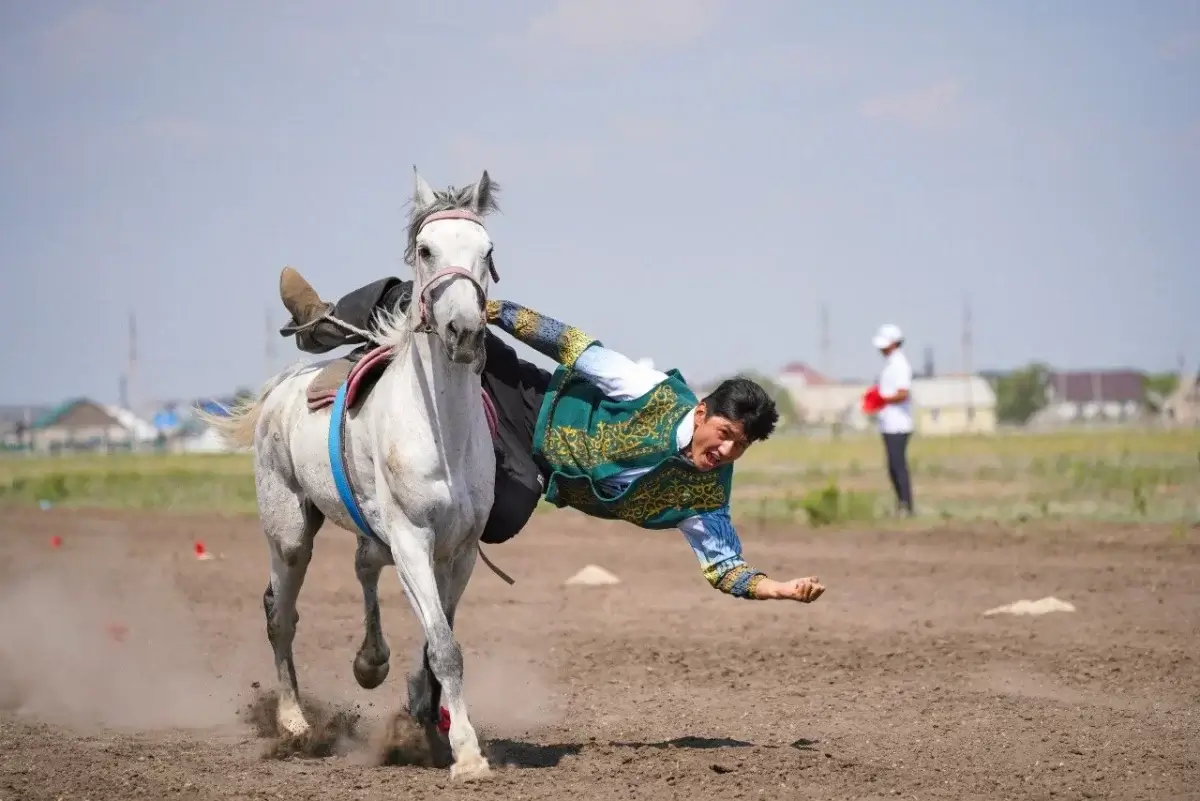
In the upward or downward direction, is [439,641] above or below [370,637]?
above

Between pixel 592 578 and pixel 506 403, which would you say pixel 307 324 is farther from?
pixel 592 578

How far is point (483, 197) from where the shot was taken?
6.88 metres

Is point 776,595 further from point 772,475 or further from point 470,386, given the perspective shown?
point 772,475

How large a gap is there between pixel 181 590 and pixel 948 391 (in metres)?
96.8

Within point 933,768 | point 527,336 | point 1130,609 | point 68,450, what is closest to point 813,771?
point 933,768

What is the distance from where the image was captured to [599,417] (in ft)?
24.2

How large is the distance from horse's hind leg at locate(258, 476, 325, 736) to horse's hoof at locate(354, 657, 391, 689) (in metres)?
0.34

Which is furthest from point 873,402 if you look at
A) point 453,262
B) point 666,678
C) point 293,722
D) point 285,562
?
point 453,262

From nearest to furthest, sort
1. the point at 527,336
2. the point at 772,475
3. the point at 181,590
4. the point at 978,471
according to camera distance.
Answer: the point at 527,336 < the point at 181,590 < the point at 978,471 < the point at 772,475

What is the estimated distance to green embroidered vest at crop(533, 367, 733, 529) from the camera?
23.7ft

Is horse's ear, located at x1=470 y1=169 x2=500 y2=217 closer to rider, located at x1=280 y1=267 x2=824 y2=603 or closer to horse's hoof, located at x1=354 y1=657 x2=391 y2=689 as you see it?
rider, located at x1=280 y1=267 x2=824 y2=603

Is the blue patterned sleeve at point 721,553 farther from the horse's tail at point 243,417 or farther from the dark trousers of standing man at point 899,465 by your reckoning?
the dark trousers of standing man at point 899,465

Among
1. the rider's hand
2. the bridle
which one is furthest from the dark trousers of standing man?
the bridle

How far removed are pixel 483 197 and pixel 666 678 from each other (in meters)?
3.86
